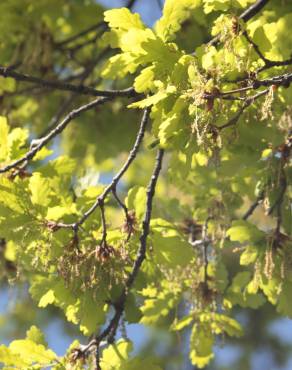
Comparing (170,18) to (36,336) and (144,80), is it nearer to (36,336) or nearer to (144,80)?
(144,80)

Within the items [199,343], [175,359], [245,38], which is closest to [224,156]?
[199,343]

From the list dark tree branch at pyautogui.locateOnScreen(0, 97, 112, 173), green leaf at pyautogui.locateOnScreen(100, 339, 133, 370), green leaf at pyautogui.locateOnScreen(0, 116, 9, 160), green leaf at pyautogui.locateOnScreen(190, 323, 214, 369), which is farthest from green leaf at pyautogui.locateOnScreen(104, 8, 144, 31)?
green leaf at pyautogui.locateOnScreen(190, 323, 214, 369)

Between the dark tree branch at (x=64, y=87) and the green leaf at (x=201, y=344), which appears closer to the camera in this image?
the dark tree branch at (x=64, y=87)

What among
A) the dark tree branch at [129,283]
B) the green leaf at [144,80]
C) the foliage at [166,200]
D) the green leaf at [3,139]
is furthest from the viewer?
the green leaf at [3,139]

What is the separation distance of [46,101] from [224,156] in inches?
74.1

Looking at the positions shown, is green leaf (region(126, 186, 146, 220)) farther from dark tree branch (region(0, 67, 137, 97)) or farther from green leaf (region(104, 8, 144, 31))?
green leaf (region(104, 8, 144, 31))

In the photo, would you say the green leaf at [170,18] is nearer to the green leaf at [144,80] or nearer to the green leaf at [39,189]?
the green leaf at [144,80]

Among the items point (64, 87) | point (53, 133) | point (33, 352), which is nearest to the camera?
point (64, 87)

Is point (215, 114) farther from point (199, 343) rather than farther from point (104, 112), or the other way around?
point (104, 112)

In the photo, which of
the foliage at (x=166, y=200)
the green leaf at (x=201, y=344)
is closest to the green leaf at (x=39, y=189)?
the foliage at (x=166, y=200)

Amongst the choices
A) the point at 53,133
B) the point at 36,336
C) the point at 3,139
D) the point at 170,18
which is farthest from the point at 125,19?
the point at 36,336

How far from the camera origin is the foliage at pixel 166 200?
1968 mm

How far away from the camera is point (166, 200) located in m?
3.40

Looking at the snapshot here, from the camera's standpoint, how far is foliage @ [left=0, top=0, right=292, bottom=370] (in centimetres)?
197
